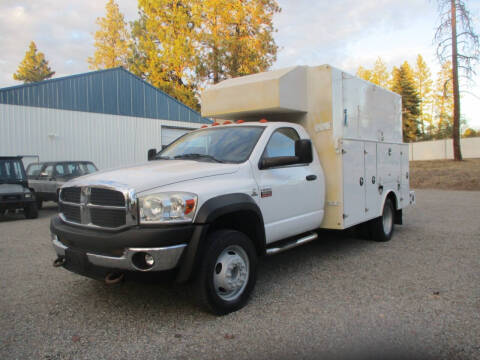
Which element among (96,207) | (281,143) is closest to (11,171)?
(96,207)

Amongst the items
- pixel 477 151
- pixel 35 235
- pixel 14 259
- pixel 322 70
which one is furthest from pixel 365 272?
pixel 477 151

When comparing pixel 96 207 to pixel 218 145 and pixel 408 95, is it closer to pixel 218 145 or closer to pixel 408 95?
pixel 218 145

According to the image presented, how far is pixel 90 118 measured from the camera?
18453 mm

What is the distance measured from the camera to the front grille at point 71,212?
3709mm

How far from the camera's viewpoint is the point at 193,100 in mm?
32312

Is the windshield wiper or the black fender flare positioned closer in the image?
the black fender flare

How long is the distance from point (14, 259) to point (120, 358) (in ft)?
13.5

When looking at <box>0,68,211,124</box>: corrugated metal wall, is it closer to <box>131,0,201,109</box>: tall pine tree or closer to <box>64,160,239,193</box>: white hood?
<box>131,0,201,109</box>: tall pine tree

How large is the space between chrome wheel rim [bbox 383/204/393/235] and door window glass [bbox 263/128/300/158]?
9.83 ft

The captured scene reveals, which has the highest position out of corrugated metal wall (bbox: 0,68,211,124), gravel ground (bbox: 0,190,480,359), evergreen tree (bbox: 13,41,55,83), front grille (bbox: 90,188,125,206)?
evergreen tree (bbox: 13,41,55,83)

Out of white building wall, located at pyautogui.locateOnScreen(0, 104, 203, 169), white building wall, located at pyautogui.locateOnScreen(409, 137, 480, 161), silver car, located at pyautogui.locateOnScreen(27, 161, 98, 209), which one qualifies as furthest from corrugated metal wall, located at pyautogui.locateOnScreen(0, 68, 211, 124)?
white building wall, located at pyautogui.locateOnScreen(409, 137, 480, 161)

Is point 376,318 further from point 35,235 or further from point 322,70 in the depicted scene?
point 35,235

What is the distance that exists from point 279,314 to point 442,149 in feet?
119

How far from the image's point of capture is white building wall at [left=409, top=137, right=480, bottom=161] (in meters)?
33.6
